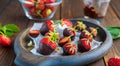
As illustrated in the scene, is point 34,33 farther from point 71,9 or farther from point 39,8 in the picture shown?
point 71,9

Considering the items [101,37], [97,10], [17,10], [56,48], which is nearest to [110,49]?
[101,37]

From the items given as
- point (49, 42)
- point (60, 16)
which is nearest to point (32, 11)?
point (60, 16)

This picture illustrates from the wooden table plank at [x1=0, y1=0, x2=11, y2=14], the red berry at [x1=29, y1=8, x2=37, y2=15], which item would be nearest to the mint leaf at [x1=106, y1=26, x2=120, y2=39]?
the red berry at [x1=29, y1=8, x2=37, y2=15]

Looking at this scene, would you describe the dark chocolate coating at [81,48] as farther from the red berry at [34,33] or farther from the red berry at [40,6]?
the red berry at [40,6]

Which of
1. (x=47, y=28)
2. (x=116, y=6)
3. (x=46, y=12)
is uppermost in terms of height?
(x=47, y=28)

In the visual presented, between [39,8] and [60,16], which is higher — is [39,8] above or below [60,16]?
above

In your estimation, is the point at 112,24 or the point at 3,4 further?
the point at 3,4

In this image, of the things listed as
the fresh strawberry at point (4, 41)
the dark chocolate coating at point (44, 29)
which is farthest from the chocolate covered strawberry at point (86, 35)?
the fresh strawberry at point (4, 41)

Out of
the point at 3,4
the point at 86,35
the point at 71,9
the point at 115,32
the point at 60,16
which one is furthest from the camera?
the point at 3,4
